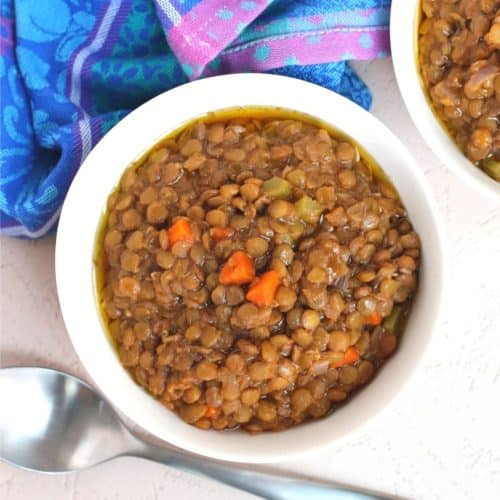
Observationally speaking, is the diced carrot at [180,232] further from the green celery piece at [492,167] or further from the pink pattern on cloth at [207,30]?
the green celery piece at [492,167]

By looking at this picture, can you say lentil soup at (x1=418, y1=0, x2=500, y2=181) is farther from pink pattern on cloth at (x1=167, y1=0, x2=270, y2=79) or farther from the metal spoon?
the metal spoon

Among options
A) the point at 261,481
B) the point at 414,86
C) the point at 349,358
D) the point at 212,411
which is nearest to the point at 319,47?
the point at 414,86

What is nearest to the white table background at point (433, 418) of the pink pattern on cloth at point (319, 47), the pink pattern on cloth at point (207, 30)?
the pink pattern on cloth at point (319, 47)

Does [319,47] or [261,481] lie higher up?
[319,47]

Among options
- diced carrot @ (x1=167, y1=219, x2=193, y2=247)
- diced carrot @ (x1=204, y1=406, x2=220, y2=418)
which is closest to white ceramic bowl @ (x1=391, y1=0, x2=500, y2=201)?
diced carrot @ (x1=167, y1=219, x2=193, y2=247)

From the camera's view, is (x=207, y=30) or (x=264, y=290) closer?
(x=264, y=290)

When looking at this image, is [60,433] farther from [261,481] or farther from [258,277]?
[258,277]
